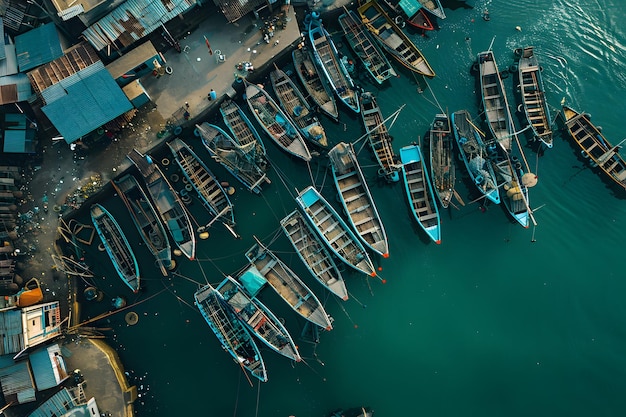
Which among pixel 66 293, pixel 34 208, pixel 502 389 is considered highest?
pixel 34 208

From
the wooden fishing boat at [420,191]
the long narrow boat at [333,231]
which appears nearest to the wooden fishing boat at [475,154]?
the wooden fishing boat at [420,191]

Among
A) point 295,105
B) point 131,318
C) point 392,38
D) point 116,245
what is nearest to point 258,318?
point 131,318

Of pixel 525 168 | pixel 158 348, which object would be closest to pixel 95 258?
pixel 158 348

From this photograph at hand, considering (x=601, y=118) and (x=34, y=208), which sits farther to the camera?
(x=601, y=118)

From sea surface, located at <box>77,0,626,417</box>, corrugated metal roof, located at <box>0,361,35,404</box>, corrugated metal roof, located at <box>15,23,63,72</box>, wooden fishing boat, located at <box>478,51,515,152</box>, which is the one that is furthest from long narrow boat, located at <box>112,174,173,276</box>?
wooden fishing boat, located at <box>478,51,515,152</box>

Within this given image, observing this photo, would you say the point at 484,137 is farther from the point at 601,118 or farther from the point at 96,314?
the point at 96,314

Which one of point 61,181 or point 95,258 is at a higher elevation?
point 61,181
